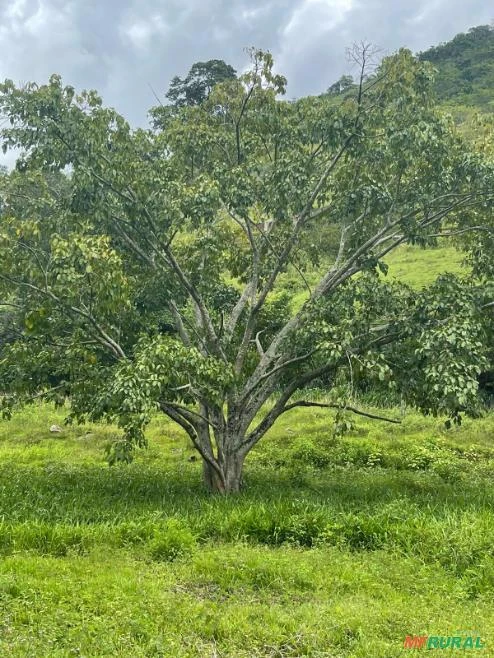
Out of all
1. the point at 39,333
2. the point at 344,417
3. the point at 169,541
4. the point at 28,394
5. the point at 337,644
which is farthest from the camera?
the point at 28,394

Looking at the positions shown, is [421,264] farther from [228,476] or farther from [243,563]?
[243,563]

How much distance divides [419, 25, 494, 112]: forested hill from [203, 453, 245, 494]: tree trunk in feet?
174

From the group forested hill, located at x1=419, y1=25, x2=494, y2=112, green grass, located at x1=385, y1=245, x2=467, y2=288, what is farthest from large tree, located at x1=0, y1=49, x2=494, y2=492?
forested hill, located at x1=419, y1=25, x2=494, y2=112

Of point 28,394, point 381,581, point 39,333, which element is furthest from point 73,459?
point 381,581

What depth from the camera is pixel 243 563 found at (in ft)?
22.1

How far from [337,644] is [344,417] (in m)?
3.43

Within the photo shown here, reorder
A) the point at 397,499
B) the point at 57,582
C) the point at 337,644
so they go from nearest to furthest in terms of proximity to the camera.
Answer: the point at 337,644, the point at 57,582, the point at 397,499

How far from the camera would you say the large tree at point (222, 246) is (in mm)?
8711

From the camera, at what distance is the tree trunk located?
10118mm

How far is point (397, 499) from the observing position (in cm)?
962

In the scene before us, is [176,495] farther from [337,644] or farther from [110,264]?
[337,644]

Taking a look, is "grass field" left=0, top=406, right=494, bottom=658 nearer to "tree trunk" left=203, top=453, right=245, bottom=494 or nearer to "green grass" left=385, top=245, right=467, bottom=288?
"tree trunk" left=203, top=453, right=245, bottom=494

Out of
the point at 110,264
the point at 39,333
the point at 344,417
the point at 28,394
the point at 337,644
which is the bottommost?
the point at 337,644

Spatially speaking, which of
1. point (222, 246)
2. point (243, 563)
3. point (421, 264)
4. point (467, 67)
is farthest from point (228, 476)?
point (467, 67)
